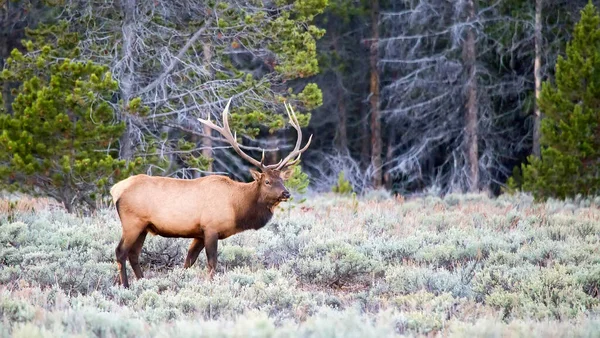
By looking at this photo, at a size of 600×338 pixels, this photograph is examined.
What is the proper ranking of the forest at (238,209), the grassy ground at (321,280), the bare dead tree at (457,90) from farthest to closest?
the bare dead tree at (457,90) < the forest at (238,209) < the grassy ground at (321,280)

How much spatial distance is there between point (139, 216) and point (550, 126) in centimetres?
1025

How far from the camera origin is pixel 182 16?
1521cm

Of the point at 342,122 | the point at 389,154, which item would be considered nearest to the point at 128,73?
the point at 342,122

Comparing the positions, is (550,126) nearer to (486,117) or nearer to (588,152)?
(588,152)

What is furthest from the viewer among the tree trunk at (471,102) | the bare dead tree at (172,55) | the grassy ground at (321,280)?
the tree trunk at (471,102)

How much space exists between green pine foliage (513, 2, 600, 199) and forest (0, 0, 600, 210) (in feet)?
0.09

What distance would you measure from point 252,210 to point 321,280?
1096 millimetres

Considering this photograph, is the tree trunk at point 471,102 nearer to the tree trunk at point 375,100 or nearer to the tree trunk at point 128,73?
the tree trunk at point 375,100

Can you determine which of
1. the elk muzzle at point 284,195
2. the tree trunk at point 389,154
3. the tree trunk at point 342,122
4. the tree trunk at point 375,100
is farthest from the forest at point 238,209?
the tree trunk at point 342,122

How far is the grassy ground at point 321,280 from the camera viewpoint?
581 centimetres

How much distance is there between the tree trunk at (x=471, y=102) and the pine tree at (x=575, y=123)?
6.67 metres

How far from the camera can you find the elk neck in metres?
8.96

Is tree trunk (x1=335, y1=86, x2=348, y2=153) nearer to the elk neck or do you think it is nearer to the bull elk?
the elk neck

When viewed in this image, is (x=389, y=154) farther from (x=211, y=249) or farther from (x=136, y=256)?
(x=136, y=256)
